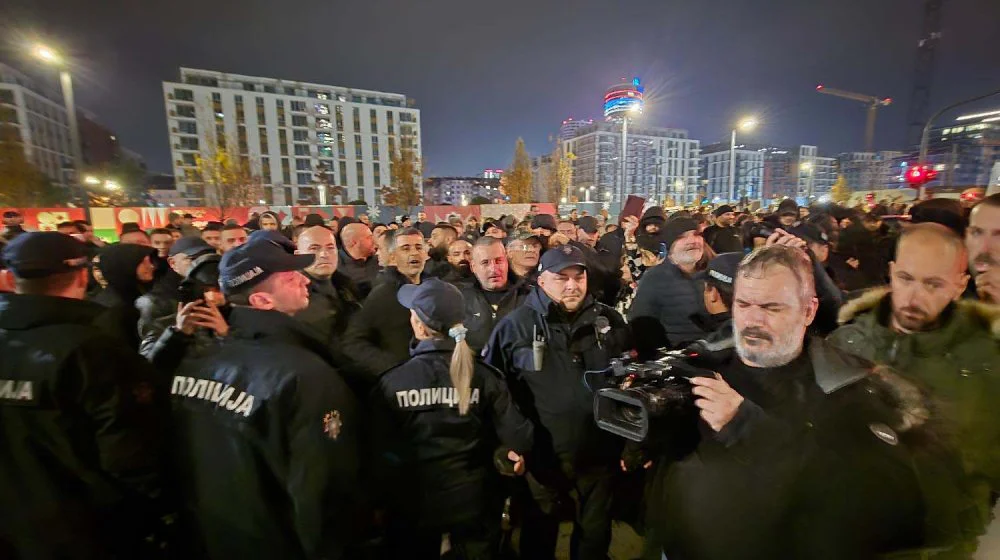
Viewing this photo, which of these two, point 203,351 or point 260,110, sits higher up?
point 260,110

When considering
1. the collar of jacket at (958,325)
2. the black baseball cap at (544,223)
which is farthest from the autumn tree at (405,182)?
the collar of jacket at (958,325)

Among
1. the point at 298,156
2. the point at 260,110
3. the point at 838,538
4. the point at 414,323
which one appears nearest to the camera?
the point at 838,538

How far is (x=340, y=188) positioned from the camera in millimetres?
82000

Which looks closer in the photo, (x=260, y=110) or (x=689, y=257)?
(x=689, y=257)

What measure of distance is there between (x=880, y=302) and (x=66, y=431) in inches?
156

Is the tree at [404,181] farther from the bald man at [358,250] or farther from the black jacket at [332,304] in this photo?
the black jacket at [332,304]

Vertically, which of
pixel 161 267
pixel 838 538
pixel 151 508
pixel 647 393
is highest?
→ pixel 161 267

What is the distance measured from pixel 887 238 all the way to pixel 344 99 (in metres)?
98.2

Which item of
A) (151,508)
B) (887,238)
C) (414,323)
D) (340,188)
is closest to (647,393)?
(414,323)

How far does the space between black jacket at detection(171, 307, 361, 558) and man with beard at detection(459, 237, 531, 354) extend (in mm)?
2439

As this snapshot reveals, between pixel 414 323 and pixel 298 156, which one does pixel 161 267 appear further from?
pixel 298 156

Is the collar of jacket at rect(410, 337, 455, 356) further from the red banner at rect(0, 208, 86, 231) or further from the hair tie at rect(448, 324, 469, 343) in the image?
the red banner at rect(0, 208, 86, 231)

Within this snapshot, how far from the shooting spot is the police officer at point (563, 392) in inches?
118

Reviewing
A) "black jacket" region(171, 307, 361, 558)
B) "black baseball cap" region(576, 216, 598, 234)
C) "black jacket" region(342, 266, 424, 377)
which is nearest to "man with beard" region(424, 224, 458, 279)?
"black jacket" region(342, 266, 424, 377)
